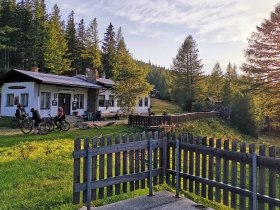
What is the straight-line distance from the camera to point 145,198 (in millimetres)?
Answer: 6664

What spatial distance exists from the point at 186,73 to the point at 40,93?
1241 inches

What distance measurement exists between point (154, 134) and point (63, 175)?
3.71 meters

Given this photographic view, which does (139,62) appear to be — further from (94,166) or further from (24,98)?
(94,166)

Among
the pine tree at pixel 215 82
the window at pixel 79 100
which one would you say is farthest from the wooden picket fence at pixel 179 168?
the pine tree at pixel 215 82

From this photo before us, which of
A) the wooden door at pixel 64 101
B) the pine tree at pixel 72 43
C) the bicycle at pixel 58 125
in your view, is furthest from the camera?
the pine tree at pixel 72 43

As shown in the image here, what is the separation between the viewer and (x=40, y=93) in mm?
29203

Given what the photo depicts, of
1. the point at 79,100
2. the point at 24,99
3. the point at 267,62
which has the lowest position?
the point at 24,99

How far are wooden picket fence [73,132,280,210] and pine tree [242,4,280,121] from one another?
100ft

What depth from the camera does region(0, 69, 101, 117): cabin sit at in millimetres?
28734

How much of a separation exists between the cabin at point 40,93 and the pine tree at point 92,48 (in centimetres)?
2940

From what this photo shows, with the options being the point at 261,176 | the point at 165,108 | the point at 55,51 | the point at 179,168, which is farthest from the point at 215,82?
the point at 261,176

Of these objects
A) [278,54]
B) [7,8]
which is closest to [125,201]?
[278,54]

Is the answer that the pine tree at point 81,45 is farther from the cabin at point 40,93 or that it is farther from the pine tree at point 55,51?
the cabin at point 40,93

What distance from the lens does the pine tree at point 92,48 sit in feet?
207
